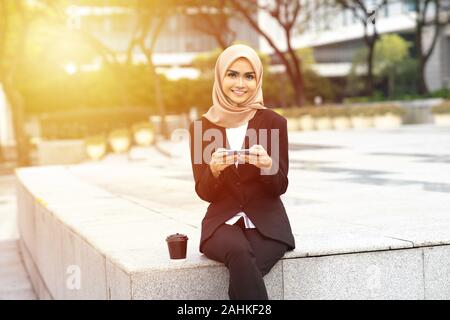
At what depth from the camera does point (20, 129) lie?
35594 mm

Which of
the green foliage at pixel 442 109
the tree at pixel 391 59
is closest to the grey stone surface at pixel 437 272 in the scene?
the green foliage at pixel 442 109

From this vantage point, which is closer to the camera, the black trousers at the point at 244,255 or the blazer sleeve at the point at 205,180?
the black trousers at the point at 244,255

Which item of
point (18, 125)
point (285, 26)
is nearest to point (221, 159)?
point (18, 125)

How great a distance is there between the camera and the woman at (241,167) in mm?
5531

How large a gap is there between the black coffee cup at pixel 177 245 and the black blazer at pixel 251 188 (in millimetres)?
134

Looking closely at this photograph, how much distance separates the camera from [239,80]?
18.2 ft

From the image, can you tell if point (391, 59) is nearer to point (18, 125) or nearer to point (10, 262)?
point (18, 125)

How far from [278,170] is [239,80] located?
0.59 meters

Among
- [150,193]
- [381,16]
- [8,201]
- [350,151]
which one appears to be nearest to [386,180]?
[150,193]

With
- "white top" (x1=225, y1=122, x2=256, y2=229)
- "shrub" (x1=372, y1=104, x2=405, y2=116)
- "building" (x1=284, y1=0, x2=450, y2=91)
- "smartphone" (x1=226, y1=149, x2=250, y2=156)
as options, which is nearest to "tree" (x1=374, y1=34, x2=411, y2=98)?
"building" (x1=284, y1=0, x2=450, y2=91)

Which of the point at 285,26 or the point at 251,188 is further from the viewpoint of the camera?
the point at 285,26

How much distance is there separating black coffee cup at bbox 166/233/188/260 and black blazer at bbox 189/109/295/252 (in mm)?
134

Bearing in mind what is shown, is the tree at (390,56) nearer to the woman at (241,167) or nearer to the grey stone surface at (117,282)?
the grey stone surface at (117,282)

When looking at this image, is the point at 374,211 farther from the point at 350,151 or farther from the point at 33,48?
the point at 33,48
